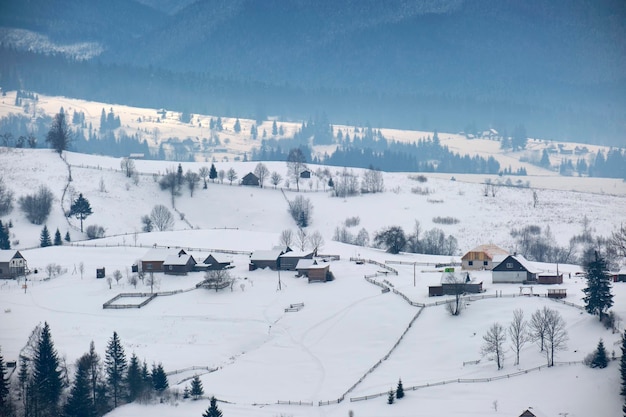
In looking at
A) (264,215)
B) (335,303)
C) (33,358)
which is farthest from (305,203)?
(33,358)

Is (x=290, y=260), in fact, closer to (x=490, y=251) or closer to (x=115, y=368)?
(x=490, y=251)

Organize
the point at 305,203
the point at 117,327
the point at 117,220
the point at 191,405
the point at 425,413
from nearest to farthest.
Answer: the point at 425,413
the point at 191,405
the point at 117,327
the point at 117,220
the point at 305,203

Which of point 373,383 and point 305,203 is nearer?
point 373,383

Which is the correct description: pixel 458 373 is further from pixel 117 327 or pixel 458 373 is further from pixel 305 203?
pixel 305 203

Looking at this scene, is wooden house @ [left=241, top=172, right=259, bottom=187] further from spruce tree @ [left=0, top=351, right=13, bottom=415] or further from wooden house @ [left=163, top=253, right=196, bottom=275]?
spruce tree @ [left=0, top=351, right=13, bottom=415]

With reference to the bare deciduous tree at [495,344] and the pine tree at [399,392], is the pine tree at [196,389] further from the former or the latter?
the bare deciduous tree at [495,344]
